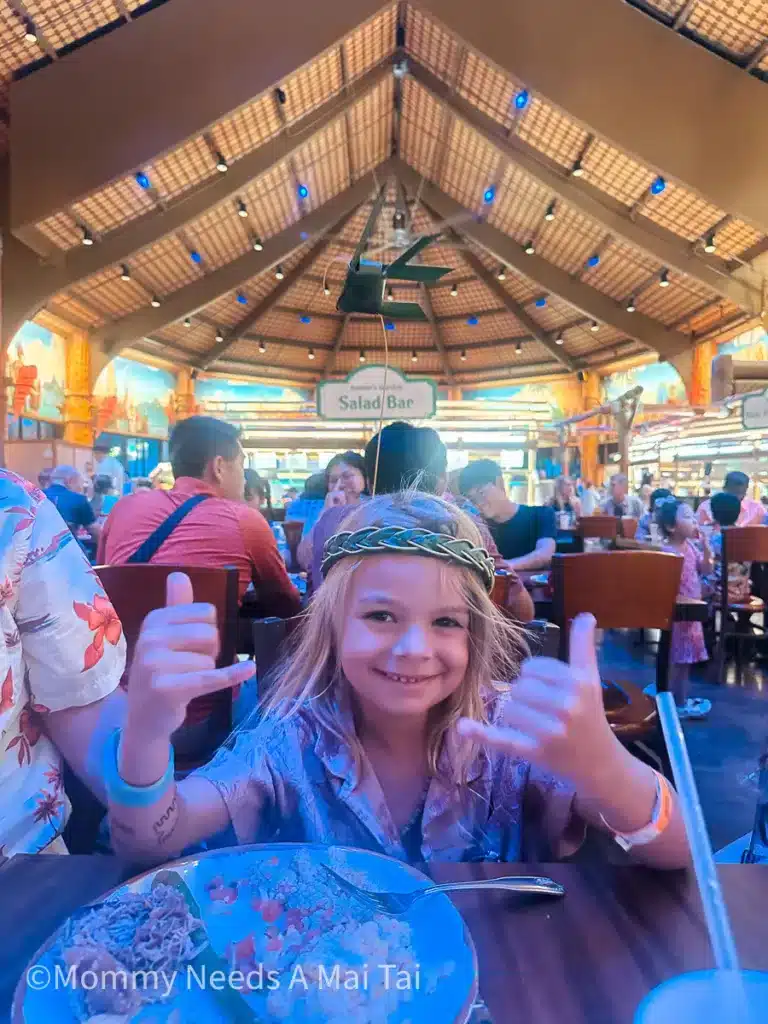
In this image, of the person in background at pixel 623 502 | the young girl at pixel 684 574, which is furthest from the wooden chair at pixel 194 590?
the person in background at pixel 623 502

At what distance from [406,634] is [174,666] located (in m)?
0.38

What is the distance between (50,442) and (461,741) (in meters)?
9.06

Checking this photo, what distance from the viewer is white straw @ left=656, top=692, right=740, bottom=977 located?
444 mm

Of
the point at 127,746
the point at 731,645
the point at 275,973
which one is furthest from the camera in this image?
the point at 731,645

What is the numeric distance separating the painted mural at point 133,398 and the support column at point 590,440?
386 inches

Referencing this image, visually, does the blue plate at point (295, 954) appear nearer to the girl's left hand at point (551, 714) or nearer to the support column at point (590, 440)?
the girl's left hand at point (551, 714)

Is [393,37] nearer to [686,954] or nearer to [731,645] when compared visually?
[731,645]

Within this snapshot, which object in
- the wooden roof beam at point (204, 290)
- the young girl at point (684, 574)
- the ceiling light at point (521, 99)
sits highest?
the ceiling light at point (521, 99)

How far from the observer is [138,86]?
298 inches

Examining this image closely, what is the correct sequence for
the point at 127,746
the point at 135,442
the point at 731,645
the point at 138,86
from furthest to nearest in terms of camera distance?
the point at 135,442 < the point at 138,86 < the point at 731,645 < the point at 127,746

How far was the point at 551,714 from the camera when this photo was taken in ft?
2.00

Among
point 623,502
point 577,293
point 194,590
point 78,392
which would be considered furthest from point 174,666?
point 577,293

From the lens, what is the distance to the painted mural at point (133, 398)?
13.8 metres

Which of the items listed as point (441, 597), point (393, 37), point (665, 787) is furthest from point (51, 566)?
point (393, 37)
